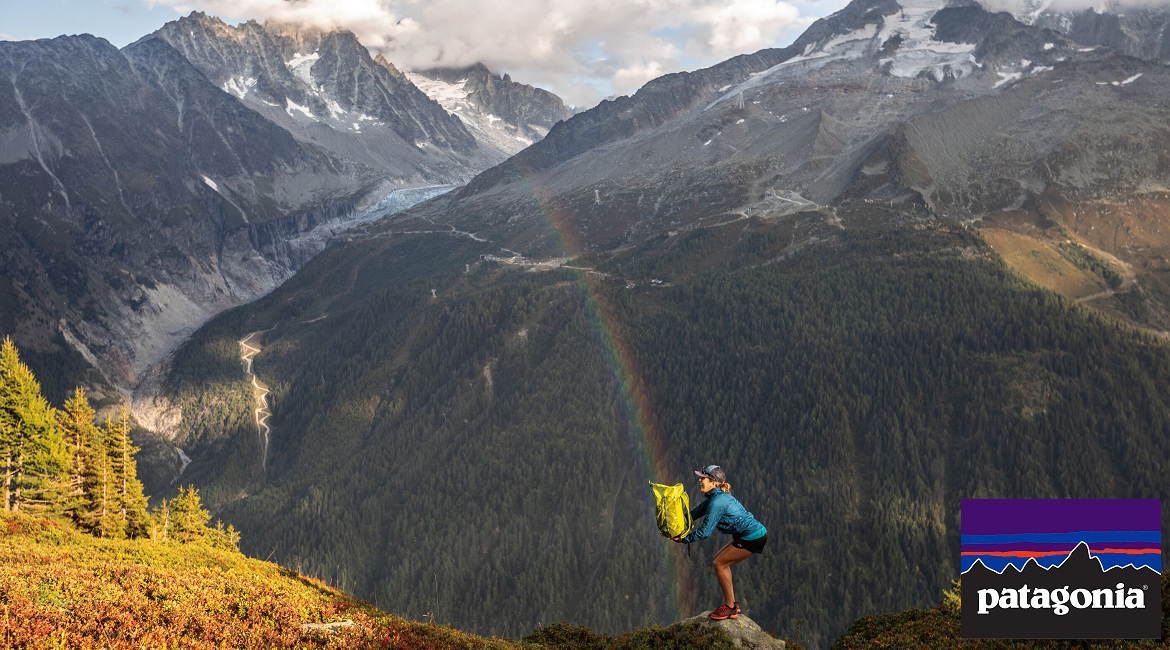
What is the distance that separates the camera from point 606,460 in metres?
193

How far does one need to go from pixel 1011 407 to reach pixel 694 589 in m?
87.3

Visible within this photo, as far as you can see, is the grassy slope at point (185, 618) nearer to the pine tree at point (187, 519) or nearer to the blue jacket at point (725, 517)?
the blue jacket at point (725, 517)

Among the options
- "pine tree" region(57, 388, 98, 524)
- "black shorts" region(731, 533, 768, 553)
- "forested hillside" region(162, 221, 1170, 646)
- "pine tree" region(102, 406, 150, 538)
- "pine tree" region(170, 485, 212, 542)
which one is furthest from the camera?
"forested hillside" region(162, 221, 1170, 646)

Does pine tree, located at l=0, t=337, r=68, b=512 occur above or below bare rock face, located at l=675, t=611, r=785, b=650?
above

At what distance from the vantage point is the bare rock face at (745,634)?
79.3 ft

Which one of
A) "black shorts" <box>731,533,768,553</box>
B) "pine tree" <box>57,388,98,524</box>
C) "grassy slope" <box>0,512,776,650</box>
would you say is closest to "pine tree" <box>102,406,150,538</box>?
"pine tree" <box>57,388,98,524</box>

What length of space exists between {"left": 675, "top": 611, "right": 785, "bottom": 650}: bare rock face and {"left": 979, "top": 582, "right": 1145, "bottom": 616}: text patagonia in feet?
29.4

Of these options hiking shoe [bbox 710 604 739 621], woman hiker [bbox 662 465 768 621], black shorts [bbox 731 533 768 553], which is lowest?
hiking shoe [bbox 710 604 739 621]

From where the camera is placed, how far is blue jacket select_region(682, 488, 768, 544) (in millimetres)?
19875

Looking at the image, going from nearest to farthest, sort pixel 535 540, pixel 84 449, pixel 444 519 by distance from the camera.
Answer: pixel 84 449, pixel 535 540, pixel 444 519

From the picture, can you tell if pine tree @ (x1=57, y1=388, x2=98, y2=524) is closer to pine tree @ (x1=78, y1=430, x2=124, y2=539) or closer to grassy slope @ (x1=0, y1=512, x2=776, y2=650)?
pine tree @ (x1=78, y1=430, x2=124, y2=539)

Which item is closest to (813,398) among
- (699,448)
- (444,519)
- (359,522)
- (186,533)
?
(699,448)

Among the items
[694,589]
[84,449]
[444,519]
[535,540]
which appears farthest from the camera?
[444,519]

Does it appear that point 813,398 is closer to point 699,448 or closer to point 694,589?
point 699,448
